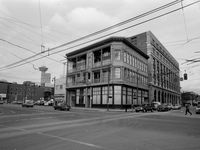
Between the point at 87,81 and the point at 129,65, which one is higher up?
the point at 129,65

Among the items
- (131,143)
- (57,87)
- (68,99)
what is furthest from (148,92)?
(131,143)

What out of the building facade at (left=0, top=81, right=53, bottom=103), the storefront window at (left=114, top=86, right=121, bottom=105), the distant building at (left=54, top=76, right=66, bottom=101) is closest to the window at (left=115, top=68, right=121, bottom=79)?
the storefront window at (left=114, top=86, right=121, bottom=105)

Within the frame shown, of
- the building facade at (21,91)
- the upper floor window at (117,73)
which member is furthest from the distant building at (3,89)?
the upper floor window at (117,73)

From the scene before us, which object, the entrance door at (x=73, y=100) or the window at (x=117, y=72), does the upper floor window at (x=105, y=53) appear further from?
the entrance door at (x=73, y=100)

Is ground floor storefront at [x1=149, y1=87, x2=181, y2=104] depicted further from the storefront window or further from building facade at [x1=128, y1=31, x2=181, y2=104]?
the storefront window

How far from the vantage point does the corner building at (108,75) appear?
4309cm

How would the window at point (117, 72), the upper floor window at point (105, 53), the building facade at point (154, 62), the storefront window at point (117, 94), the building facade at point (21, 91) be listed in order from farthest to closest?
the building facade at point (21, 91), the building facade at point (154, 62), the upper floor window at point (105, 53), the window at point (117, 72), the storefront window at point (117, 94)

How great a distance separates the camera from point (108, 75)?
40.8 meters

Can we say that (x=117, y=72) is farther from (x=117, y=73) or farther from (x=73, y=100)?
(x=73, y=100)

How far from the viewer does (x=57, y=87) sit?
6988cm

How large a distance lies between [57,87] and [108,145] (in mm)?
64415

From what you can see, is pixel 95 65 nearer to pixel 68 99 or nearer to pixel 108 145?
pixel 68 99

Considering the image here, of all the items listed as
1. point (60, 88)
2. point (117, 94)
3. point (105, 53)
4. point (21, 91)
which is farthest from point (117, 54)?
point (21, 91)

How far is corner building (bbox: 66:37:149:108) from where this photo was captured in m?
43.1
